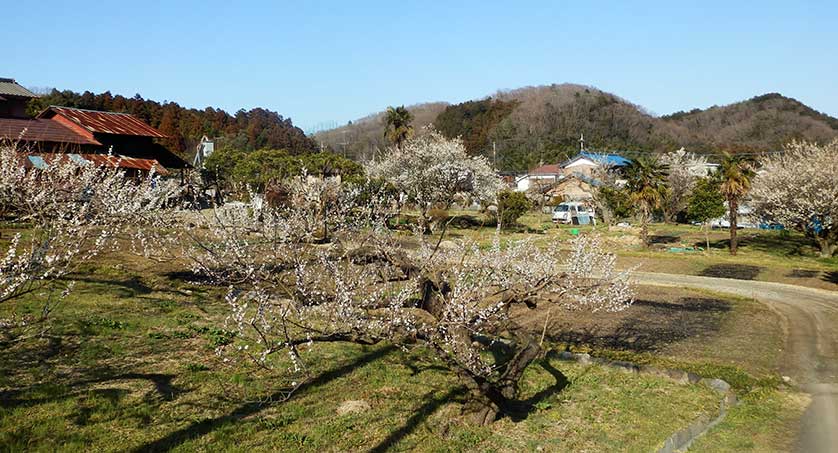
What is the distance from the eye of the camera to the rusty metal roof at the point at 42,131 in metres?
26.4

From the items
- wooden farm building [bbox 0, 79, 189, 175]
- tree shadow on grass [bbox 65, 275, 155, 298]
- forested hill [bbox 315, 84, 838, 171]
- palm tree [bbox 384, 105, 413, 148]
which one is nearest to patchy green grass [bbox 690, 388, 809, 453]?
tree shadow on grass [bbox 65, 275, 155, 298]

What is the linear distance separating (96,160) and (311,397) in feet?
80.4

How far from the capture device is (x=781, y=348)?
555 inches

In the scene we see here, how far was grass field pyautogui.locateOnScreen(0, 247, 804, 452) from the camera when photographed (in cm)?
755

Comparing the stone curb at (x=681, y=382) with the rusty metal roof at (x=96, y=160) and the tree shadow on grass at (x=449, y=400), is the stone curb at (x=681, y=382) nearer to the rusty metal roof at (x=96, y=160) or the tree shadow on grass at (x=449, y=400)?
the tree shadow on grass at (x=449, y=400)

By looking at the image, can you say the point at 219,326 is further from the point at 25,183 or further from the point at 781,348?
the point at 781,348

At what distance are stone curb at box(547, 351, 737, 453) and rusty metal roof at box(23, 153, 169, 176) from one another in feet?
55.9

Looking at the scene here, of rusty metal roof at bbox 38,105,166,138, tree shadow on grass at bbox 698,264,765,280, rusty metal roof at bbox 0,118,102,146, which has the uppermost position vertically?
rusty metal roof at bbox 38,105,166,138

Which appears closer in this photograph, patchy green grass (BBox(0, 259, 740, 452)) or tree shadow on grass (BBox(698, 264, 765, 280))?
patchy green grass (BBox(0, 259, 740, 452))

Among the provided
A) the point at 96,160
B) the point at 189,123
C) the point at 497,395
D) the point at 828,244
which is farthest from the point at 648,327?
the point at 189,123

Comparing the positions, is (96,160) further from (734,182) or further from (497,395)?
(734,182)

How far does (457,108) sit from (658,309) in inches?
4250

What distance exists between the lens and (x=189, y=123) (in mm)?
74875

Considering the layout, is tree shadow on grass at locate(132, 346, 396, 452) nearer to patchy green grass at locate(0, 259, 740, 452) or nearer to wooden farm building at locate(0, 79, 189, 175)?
patchy green grass at locate(0, 259, 740, 452)
